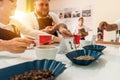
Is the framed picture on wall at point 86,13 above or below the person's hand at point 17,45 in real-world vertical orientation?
above

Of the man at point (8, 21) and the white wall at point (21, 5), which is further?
the white wall at point (21, 5)

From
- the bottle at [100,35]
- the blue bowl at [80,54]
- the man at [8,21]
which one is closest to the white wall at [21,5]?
the bottle at [100,35]

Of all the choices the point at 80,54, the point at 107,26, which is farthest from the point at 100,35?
the point at 80,54

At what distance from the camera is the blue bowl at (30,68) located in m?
0.60

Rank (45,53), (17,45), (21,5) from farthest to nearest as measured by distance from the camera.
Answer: (21,5) < (17,45) < (45,53)

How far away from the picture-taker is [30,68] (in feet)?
2.19

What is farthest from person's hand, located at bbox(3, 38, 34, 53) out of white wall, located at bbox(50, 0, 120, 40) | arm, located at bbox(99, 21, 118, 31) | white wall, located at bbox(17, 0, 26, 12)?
white wall, located at bbox(17, 0, 26, 12)

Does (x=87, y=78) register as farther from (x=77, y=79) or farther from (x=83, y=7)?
(x=83, y=7)

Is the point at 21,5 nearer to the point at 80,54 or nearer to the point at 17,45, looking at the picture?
the point at 17,45

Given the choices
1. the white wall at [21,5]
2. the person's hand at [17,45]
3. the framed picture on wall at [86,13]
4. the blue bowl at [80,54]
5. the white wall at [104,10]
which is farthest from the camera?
the white wall at [21,5]

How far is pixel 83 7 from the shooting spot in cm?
354

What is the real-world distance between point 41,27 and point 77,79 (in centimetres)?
178

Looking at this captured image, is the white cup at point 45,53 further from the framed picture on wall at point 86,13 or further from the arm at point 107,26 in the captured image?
the framed picture on wall at point 86,13

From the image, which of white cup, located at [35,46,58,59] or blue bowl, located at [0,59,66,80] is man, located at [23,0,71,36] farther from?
blue bowl, located at [0,59,66,80]
